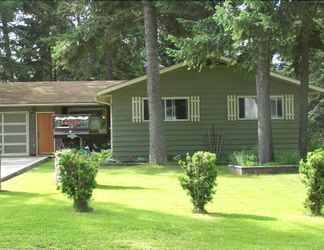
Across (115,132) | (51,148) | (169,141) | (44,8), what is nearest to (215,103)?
(169,141)

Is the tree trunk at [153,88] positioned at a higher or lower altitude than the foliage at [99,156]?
higher

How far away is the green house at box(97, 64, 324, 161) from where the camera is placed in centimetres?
2500

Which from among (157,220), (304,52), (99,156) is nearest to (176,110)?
(304,52)

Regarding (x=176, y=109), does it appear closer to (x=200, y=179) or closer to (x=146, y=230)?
(x=200, y=179)

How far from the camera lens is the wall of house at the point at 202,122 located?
2500cm

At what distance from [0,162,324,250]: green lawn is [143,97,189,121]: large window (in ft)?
34.1

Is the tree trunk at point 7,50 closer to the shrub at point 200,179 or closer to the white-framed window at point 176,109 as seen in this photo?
the white-framed window at point 176,109

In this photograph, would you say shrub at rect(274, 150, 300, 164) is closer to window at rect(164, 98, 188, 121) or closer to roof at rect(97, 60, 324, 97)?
roof at rect(97, 60, 324, 97)

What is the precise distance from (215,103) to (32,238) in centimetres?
1782

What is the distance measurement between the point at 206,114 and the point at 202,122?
376 millimetres

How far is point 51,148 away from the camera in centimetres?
2884

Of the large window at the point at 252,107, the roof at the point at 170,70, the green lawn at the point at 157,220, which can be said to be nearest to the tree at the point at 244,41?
the roof at the point at 170,70

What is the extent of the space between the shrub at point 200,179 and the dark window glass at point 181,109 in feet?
48.4

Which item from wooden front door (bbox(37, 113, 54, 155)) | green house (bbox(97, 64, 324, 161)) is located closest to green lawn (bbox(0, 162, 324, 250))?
green house (bbox(97, 64, 324, 161))
